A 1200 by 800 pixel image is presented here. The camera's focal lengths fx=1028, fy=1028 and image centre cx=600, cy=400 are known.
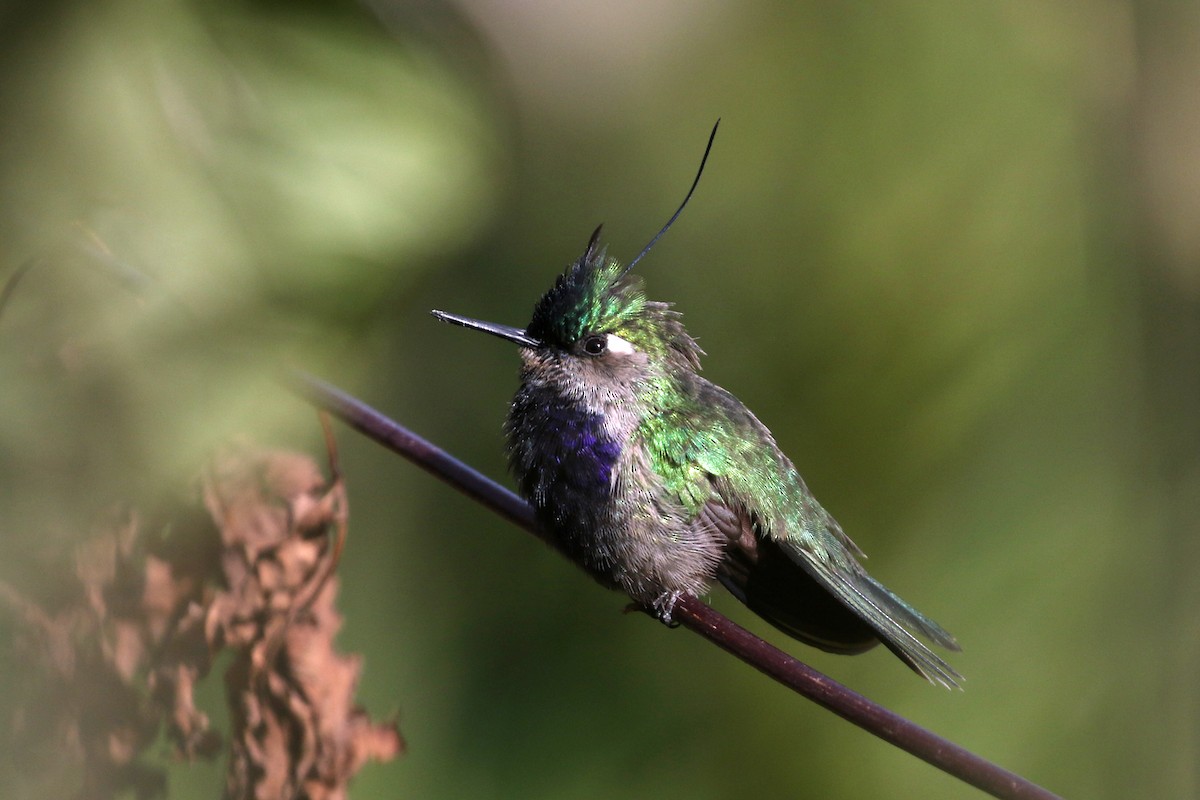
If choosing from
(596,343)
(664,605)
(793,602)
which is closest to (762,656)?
(664,605)

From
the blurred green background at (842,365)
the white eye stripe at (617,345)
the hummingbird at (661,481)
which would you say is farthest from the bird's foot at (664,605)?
the blurred green background at (842,365)

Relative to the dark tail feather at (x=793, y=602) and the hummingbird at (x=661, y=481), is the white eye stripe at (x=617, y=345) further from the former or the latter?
the dark tail feather at (x=793, y=602)

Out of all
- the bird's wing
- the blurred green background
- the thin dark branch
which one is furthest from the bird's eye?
the thin dark branch

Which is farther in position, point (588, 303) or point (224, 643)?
point (588, 303)

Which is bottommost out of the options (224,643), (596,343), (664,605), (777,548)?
(224,643)

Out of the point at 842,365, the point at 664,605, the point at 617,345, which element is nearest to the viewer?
the point at 664,605

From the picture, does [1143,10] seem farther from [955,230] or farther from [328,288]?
[328,288]

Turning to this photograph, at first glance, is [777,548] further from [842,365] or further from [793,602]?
[842,365]
